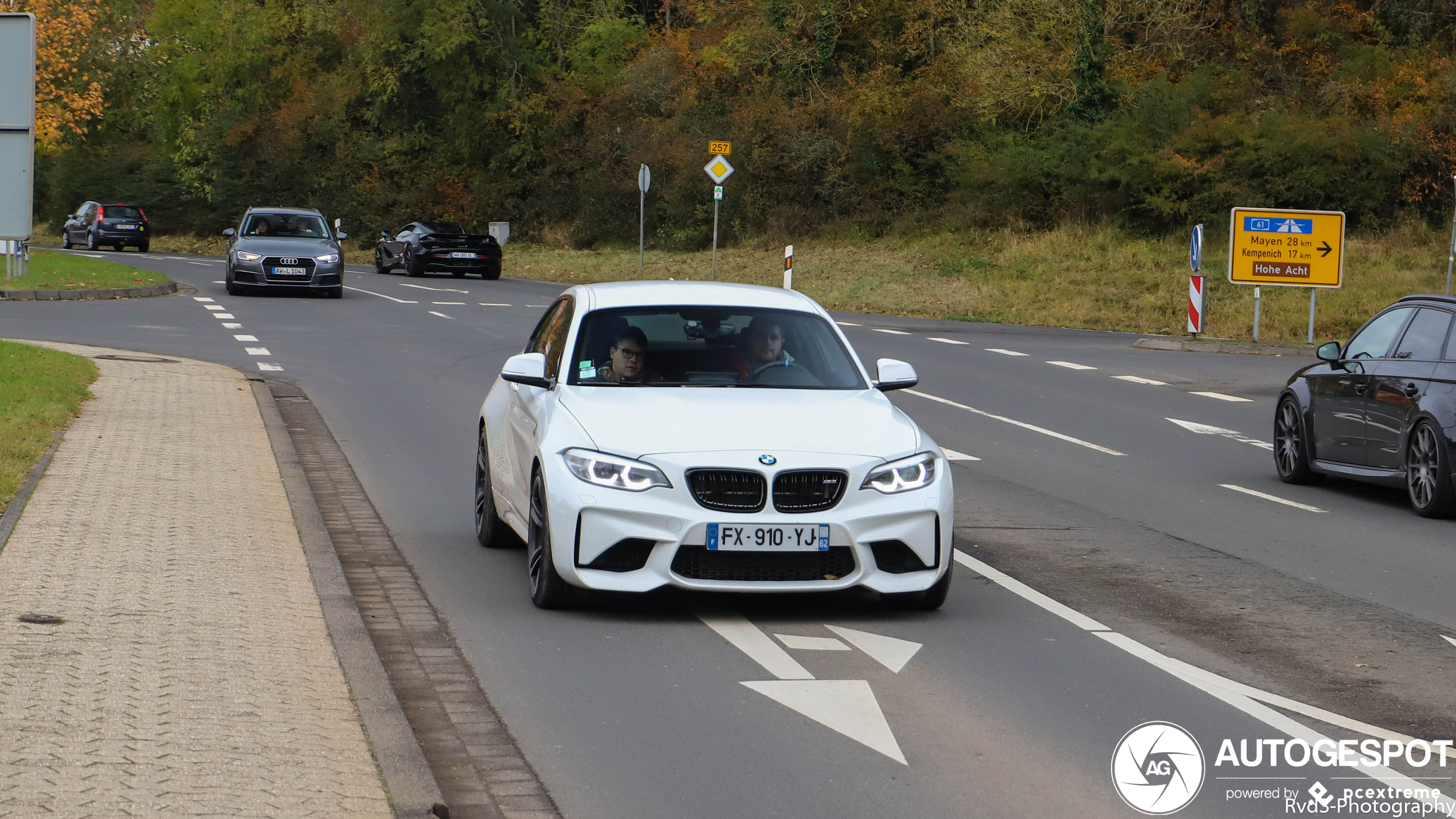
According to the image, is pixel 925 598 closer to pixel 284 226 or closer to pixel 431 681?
pixel 431 681

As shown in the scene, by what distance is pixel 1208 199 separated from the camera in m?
40.0

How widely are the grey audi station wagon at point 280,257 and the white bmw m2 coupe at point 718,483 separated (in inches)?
933

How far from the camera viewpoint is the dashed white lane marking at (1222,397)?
1981cm

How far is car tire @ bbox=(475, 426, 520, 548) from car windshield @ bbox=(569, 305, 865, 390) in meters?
1.24

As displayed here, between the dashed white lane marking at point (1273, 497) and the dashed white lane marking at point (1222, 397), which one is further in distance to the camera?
the dashed white lane marking at point (1222, 397)

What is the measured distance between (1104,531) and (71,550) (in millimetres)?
5896

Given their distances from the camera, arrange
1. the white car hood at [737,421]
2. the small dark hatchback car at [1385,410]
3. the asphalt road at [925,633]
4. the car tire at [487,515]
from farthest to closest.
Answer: the small dark hatchback car at [1385,410] < the car tire at [487,515] < the white car hood at [737,421] < the asphalt road at [925,633]

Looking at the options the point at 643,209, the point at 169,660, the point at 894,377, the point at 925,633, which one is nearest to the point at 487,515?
the point at 894,377

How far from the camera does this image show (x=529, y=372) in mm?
8656

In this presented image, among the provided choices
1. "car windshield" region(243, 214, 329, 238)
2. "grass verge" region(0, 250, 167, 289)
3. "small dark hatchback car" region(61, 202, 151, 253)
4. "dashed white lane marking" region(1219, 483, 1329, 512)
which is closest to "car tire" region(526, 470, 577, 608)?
"dashed white lane marking" region(1219, 483, 1329, 512)

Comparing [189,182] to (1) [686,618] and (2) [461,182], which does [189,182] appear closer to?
(2) [461,182]

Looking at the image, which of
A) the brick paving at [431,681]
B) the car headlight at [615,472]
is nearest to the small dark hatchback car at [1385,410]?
the car headlight at [615,472]

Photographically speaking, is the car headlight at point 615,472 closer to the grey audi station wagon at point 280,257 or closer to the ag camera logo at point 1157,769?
the ag camera logo at point 1157,769

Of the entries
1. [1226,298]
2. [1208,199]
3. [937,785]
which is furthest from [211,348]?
[1208,199]
